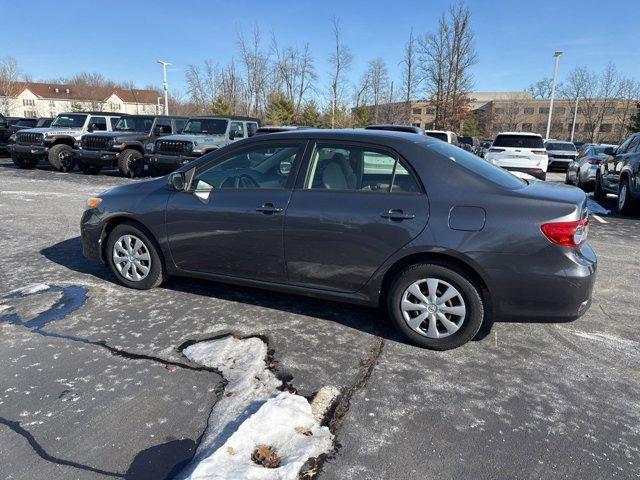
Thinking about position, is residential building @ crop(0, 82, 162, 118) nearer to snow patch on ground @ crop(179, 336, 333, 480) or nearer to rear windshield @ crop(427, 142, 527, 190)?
rear windshield @ crop(427, 142, 527, 190)

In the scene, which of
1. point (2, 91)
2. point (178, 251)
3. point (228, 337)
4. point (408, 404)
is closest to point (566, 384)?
point (408, 404)

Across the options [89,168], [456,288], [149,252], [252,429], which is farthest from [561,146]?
[252,429]

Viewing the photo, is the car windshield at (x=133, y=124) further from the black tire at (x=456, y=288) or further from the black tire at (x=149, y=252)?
the black tire at (x=456, y=288)

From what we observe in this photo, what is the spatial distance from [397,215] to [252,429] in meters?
1.81

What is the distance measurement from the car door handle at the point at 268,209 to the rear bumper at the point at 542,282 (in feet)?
5.25

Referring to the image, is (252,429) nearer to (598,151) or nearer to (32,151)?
(598,151)

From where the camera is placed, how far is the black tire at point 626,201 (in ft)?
30.3

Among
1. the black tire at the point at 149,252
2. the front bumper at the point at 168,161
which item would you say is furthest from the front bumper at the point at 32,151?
the black tire at the point at 149,252

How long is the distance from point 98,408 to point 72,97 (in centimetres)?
10918

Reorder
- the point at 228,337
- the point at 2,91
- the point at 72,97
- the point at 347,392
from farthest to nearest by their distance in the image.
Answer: the point at 72,97
the point at 2,91
the point at 228,337
the point at 347,392

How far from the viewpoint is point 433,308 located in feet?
11.3

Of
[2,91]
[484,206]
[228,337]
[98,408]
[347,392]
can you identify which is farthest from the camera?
[2,91]

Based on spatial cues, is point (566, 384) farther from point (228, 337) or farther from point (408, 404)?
point (228, 337)

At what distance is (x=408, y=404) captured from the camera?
2840 millimetres
